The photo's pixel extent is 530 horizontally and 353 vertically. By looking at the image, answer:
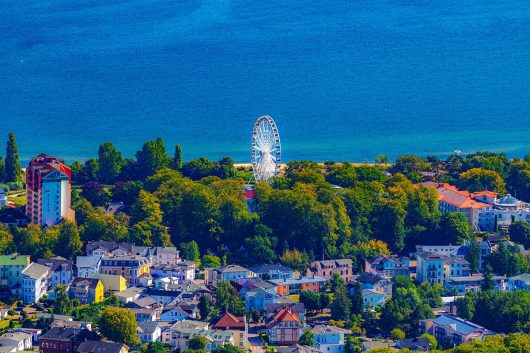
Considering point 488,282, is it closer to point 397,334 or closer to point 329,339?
point 397,334

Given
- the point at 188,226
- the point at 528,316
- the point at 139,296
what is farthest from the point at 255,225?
the point at 528,316

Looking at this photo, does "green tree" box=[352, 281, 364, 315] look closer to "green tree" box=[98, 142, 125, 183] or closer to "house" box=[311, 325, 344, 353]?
"house" box=[311, 325, 344, 353]

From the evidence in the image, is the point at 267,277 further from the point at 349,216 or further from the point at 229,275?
the point at 349,216

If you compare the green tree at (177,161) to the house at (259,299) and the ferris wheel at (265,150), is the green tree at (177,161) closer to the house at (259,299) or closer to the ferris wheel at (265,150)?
the ferris wheel at (265,150)

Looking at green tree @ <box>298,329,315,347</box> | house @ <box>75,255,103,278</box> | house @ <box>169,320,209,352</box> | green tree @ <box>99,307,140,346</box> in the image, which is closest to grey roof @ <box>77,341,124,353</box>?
green tree @ <box>99,307,140,346</box>

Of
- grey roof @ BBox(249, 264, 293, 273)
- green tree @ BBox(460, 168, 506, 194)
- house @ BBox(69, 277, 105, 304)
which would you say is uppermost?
green tree @ BBox(460, 168, 506, 194)

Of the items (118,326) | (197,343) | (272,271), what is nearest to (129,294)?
(118,326)
